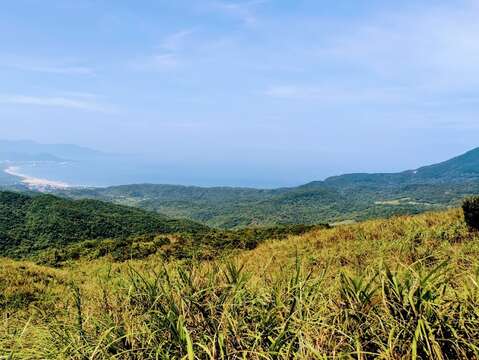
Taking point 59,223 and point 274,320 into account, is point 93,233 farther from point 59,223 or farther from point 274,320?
point 274,320

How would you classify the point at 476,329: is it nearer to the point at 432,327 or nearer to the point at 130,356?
the point at 432,327

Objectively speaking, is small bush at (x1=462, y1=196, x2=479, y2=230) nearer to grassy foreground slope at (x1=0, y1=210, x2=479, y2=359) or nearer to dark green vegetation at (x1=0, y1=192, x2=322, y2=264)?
grassy foreground slope at (x1=0, y1=210, x2=479, y2=359)

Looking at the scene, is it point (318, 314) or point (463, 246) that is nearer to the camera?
point (318, 314)

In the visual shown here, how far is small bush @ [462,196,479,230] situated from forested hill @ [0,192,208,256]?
32.9 m

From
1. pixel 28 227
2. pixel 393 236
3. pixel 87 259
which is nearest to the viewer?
pixel 393 236

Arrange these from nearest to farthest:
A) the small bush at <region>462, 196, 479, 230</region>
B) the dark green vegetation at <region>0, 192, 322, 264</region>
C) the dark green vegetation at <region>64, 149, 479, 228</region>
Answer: the small bush at <region>462, 196, 479, 230</region>
the dark green vegetation at <region>0, 192, 322, 264</region>
the dark green vegetation at <region>64, 149, 479, 228</region>

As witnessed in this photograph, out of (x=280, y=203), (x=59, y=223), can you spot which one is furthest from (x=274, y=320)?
(x=280, y=203)

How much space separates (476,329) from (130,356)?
2.73m

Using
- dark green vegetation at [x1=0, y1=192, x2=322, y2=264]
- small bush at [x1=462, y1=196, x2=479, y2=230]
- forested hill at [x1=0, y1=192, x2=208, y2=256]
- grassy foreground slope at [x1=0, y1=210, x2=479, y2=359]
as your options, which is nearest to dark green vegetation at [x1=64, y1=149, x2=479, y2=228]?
forested hill at [x1=0, y1=192, x2=208, y2=256]

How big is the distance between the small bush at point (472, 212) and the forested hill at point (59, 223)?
108 feet

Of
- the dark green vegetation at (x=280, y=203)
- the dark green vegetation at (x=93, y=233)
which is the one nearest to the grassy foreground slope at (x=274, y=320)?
the dark green vegetation at (x=93, y=233)

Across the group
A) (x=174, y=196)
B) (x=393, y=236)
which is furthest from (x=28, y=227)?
(x=174, y=196)

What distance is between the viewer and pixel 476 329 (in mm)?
3127

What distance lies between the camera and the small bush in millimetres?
11703
